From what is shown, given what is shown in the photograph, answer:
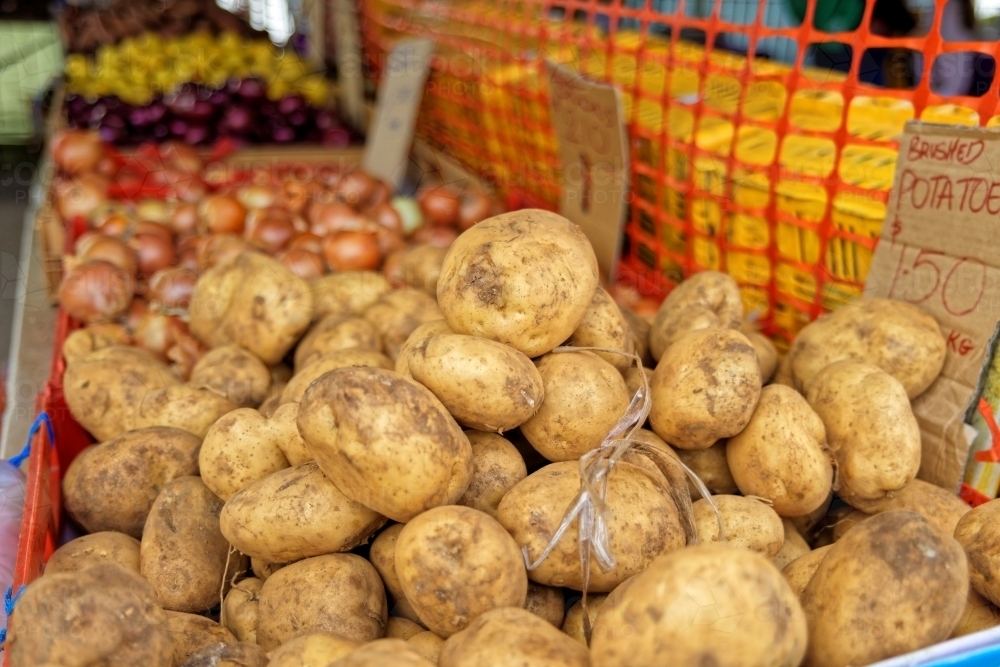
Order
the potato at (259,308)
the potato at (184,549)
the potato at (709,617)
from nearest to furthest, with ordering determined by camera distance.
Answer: the potato at (709,617) → the potato at (184,549) → the potato at (259,308)

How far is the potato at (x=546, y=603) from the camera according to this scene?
1.19 m

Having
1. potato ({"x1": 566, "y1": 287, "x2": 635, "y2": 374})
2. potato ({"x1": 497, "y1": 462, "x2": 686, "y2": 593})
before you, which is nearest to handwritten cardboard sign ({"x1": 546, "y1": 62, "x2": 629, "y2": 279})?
potato ({"x1": 566, "y1": 287, "x2": 635, "y2": 374})

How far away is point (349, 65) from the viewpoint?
4.32m

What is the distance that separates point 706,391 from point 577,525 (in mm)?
329

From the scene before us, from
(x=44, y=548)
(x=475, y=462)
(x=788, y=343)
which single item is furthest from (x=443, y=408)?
(x=788, y=343)

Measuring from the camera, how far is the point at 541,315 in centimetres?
129

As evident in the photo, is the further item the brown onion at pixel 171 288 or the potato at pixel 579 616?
the brown onion at pixel 171 288

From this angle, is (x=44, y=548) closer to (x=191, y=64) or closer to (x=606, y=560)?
(x=606, y=560)

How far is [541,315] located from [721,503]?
1.38 ft

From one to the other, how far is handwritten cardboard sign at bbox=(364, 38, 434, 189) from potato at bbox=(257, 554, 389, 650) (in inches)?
94.4

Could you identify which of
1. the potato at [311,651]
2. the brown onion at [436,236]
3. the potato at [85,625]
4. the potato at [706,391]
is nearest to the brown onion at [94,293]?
the brown onion at [436,236]

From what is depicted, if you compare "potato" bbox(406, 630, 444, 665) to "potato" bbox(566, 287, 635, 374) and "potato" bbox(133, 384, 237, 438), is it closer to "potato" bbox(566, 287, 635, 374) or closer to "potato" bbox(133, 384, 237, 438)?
"potato" bbox(566, 287, 635, 374)

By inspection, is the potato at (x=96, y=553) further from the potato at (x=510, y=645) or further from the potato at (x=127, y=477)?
the potato at (x=510, y=645)

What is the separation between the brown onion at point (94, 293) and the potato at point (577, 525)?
1.58 m
